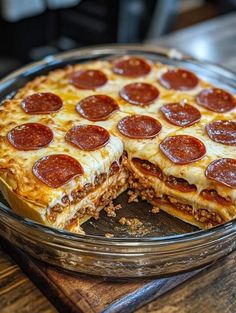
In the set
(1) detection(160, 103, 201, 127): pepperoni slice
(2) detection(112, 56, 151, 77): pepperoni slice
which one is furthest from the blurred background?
(1) detection(160, 103, 201, 127): pepperoni slice

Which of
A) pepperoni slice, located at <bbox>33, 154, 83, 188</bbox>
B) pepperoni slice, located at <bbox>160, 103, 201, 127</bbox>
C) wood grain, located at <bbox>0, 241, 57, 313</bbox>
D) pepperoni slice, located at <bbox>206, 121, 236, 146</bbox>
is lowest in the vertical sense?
wood grain, located at <bbox>0, 241, 57, 313</bbox>

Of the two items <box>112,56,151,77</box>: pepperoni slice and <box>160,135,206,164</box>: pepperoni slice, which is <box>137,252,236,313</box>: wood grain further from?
<box>112,56,151,77</box>: pepperoni slice

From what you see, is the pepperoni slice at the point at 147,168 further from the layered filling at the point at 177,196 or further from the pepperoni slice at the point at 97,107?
the pepperoni slice at the point at 97,107

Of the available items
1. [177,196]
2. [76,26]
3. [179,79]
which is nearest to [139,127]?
[177,196]

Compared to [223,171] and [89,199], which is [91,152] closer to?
[89,199]

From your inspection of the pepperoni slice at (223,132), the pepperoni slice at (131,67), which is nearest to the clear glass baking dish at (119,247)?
the pepperoni slice at (223,132)
